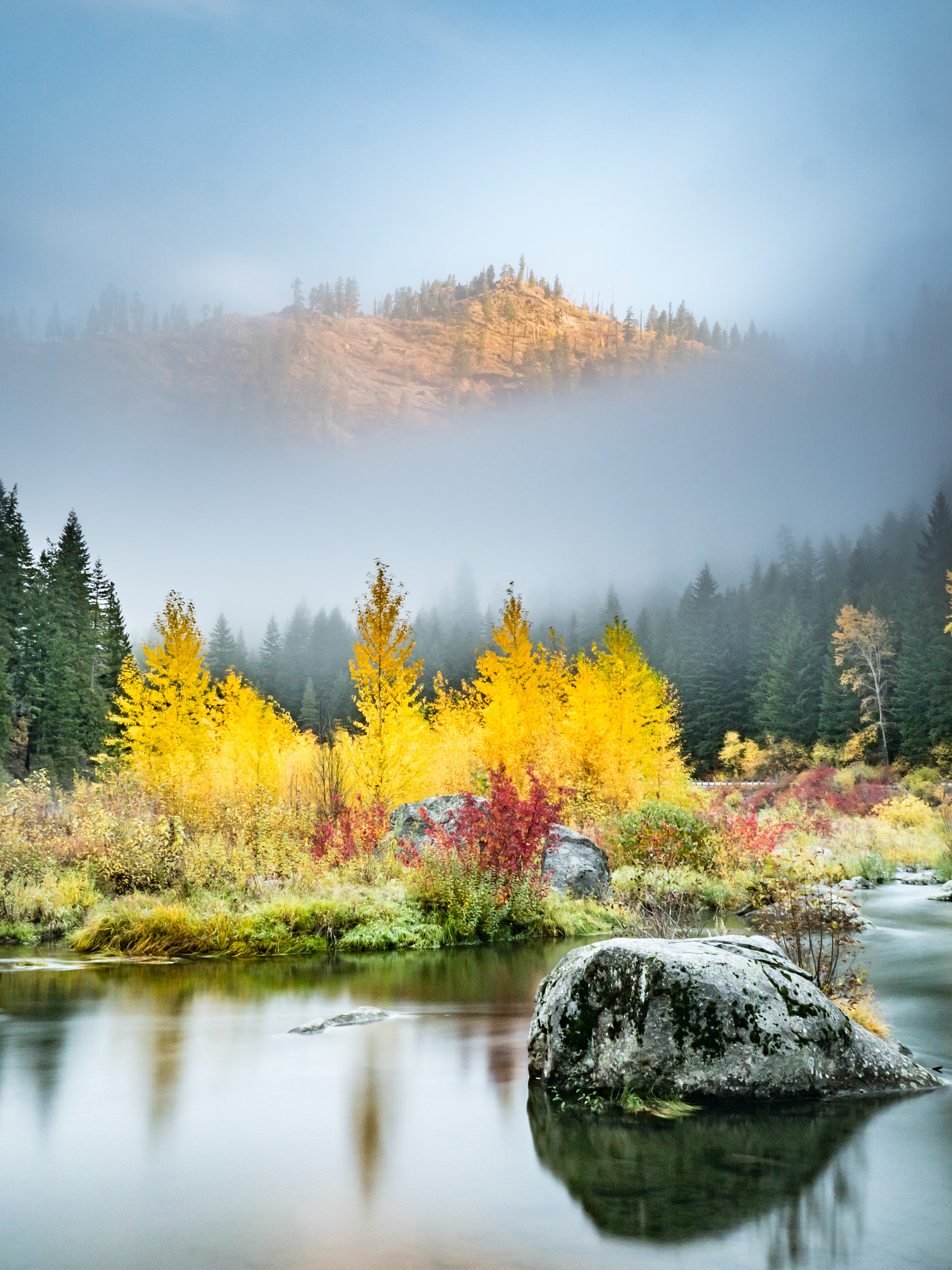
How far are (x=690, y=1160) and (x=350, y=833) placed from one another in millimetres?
13349

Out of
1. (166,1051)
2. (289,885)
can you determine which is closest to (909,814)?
(289,885)

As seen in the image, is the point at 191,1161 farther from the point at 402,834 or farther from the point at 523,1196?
the point at 402,834

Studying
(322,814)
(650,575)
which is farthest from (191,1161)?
(650,575)

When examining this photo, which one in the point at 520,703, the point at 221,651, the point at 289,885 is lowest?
the point at 289,885

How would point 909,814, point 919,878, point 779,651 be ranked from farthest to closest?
point 779,651, point 909,814, point 919,878

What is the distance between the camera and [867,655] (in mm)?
55219

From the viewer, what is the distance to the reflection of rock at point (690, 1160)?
4.24 meters

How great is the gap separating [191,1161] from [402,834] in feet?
42.0

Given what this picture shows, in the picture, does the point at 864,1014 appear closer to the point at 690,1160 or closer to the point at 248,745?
the point at 690,1160

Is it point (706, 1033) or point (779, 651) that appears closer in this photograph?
point (706, 1033)

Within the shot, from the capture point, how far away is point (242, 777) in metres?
21.8

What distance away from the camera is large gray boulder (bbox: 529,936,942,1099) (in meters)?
5.77

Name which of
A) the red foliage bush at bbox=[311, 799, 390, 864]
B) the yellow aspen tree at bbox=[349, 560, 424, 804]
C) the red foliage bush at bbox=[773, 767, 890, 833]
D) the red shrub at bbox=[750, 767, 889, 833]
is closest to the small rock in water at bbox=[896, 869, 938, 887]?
the red shrub at bbox=[750, 767, 889, 833]

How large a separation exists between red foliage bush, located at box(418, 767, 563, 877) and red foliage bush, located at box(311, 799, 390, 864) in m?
1.68
